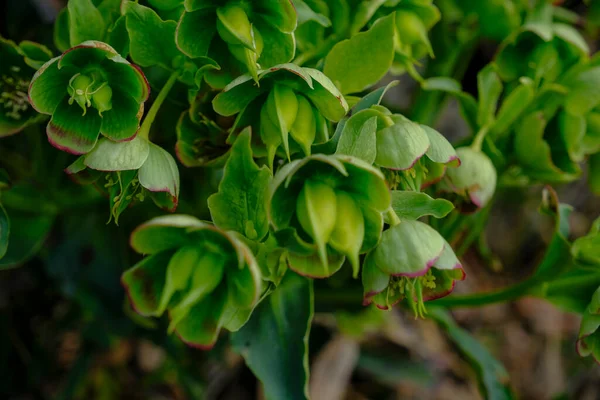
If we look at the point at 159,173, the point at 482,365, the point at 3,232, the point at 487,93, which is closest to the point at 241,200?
the point at 159,173

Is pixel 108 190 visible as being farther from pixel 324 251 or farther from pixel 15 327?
pixel 15 327

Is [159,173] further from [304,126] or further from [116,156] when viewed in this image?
[304,126]

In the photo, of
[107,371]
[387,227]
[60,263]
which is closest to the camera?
[387,227]

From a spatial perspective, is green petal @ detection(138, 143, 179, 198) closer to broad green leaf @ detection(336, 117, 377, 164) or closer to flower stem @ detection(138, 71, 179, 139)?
flower stem @ detection(138, 71, 179, 139)

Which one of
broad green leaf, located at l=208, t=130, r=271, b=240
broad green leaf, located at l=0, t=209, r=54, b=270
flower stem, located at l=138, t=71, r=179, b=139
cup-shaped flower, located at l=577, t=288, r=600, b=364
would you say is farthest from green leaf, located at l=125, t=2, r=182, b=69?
cup-shaped flower, located at l=577, t=288, r=600, b=364

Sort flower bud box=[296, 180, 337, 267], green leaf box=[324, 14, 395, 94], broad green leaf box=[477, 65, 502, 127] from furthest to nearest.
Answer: broad green leaf box=[477, 65, 502, 127]
green leaf box=[324, 14, 395, 94]
flower bud box=[296, 180, 337, 267]

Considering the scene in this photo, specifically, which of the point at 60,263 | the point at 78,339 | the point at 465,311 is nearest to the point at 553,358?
the point at 465,311
